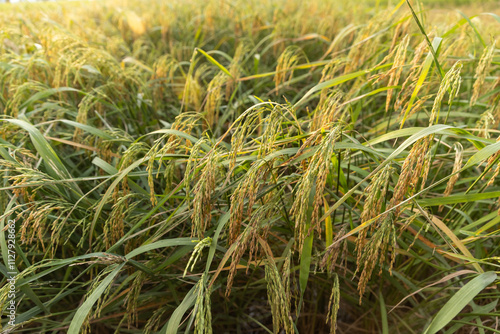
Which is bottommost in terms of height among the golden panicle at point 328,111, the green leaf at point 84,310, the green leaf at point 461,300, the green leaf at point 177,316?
the green leaf at point 461,300

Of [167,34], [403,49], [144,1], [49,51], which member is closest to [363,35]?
[403,49]

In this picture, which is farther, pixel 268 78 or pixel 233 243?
pixel 268 78

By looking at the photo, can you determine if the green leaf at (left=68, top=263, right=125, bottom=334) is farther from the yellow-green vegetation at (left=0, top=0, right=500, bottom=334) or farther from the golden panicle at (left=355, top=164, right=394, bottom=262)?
the golden panicle at (left=355, top=164, right=394, bottom=262)

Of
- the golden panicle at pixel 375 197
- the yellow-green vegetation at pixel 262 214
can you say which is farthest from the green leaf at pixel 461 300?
the golden panicle at pixel 375 197

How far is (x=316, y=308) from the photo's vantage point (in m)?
1.22

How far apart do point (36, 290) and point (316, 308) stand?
88cm

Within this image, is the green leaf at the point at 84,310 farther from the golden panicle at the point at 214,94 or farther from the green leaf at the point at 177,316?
the golden panicle at the point at 214,94

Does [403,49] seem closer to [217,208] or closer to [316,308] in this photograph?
[217,208]

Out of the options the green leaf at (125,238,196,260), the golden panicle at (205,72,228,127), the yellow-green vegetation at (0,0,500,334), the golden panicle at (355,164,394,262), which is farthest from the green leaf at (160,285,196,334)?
the golden panicle at (205,72,228,127)

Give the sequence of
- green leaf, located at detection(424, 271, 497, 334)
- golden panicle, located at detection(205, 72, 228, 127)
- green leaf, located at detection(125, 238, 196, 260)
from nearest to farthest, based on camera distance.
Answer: green leaf, located at detection(424, 271, 497, 334) → green leaf, located at detection(125, 238, 196, 260) → golden panicle, located at detection(205, 72, 228, 127)

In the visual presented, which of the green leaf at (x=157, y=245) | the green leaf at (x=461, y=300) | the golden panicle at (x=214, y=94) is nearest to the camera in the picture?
the green leaf at (x=461, y=300)

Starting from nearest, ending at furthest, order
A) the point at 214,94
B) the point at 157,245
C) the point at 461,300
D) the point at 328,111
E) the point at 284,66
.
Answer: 1. the point at 461,300
2. the point at 157,245
3. the point at 328,111
4. the point at 214,94
5. the point at 284,66

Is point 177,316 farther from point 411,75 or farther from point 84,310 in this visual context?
point 411,75

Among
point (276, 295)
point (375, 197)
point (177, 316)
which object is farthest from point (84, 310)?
point (375, 197)
